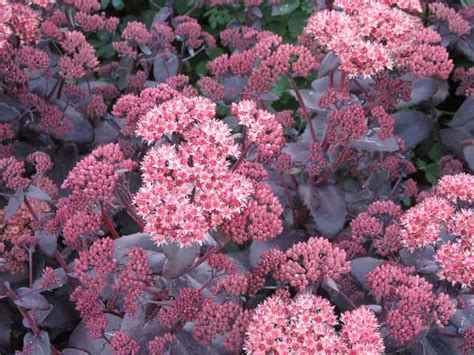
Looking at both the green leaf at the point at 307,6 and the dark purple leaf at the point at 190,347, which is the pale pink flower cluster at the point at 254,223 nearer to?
the dark purple leaf at the point at 190,347

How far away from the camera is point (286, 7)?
3816mm

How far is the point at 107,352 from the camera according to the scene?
209cm

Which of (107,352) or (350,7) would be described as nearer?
(107,352)

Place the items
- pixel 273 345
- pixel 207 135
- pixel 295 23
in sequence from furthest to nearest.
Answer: pixel 295 23
pixel 207 135
pixel 273 345

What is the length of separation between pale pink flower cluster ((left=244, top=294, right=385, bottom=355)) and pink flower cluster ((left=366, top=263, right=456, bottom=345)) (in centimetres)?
7

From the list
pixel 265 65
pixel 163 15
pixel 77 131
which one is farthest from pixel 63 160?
pixel 163 15

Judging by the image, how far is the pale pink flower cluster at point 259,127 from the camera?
1.89m

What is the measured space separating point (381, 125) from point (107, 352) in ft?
4.52

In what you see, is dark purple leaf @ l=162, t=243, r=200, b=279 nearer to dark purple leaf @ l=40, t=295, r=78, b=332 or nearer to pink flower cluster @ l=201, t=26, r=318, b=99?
dark purple leaf @ l=40, t=295, r=78, b=332

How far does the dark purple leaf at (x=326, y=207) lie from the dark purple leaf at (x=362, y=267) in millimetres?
424

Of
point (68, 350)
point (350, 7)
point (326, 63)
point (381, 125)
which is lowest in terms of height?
point (68, 350)

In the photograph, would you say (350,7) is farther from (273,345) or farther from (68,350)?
(68,350)

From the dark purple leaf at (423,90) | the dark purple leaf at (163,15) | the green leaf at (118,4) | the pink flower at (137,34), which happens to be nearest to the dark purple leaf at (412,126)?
the dark purple leaf at (423,90)

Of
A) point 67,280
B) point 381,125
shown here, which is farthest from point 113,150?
point 381,125
